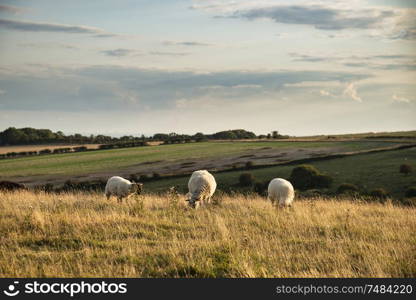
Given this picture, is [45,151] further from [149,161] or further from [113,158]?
[149,161]

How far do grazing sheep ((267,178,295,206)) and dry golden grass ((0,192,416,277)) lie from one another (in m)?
5.97

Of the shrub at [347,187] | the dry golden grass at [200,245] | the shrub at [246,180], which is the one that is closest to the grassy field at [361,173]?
the shrub at [347,187]

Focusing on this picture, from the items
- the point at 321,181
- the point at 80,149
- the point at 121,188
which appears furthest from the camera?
the point at 80,149

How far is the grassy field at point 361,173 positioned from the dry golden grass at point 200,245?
35995mm

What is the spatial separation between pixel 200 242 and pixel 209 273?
205 centimetres

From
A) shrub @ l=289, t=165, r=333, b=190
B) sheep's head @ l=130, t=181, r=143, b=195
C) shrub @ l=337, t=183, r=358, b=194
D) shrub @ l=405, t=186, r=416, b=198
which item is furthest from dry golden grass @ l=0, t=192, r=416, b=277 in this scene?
shrub @ l=289, t=165, r=333, b=190

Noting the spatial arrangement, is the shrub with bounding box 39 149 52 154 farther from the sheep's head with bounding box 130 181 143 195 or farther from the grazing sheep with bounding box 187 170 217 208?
the grazing sheep with bounding box 187 170 217 208

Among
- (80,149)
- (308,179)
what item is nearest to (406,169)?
(308,179)

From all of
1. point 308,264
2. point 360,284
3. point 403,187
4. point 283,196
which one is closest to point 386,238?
point 308,264

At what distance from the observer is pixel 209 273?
7.53 metres

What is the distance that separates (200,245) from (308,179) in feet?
148

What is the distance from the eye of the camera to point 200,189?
17.9m

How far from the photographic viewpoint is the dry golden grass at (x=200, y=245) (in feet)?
25.3

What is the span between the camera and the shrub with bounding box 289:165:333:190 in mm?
51803
